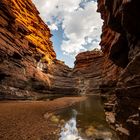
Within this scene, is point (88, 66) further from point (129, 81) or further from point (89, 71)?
point (129, 81)

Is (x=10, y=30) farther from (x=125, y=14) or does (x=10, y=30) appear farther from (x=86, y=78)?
(x=86, y=78)

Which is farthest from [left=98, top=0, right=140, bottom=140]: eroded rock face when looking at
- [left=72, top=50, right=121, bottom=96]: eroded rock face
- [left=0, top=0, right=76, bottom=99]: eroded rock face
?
[left=72, top=50, right=121, bottom=96]: eroded rock face

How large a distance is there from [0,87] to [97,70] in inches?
2124

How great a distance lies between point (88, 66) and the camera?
87438mm

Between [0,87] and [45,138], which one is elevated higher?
[0,87]

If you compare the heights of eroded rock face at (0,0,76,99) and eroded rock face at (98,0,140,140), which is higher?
eroded rock face at (0,0,76,99)

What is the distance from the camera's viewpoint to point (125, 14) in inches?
465

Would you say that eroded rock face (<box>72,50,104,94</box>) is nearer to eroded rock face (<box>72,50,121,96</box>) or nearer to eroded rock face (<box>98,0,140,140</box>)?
eroded rock face (<box>72,50,121,96</box>)

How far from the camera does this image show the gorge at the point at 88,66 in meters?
10.6

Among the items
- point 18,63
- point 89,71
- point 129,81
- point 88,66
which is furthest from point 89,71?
point 129,81

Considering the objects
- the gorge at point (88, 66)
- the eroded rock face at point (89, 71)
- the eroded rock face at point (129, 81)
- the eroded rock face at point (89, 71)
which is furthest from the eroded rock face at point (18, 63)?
the eroded rock face at point (129, 81)

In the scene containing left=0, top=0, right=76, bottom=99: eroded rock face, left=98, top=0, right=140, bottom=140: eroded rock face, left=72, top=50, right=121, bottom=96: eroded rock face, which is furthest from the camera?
left=72, top=50, right=121, bottom=96: eroded rock face

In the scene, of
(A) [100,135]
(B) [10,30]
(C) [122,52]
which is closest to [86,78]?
(B) [10,30]

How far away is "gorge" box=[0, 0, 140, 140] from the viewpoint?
1065 cm
